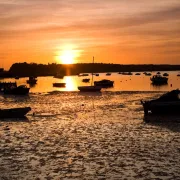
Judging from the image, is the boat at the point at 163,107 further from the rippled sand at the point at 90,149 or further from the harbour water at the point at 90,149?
the rippled sand at the point at 90,149

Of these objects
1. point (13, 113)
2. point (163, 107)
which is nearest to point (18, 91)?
point (13, 113)

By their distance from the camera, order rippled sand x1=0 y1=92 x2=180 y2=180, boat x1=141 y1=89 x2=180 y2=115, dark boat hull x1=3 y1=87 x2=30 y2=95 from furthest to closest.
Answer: dark boat hull x1=3 y1=87 x2=30 y2=95 < boat x1=141 y1=89 x2=180 y2=115 < rippled sand x1=0 y1=92 x2=180 y2=180

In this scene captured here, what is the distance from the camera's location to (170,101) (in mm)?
45312

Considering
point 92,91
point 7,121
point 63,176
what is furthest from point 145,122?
point 92,91

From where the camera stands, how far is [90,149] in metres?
25.2

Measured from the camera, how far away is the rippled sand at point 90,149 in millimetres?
19609

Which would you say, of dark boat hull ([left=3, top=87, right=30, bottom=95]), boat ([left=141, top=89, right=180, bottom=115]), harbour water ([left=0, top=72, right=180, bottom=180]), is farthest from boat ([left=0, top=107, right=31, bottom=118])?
dark boat hull ([left=3, top=87, right=30, bottom=95])

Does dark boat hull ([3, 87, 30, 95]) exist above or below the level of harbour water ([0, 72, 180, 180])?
above

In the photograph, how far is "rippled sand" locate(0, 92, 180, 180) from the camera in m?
19.6

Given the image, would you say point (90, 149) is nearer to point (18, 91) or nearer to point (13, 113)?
point (13, 113)

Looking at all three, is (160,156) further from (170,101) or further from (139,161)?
(170,101)

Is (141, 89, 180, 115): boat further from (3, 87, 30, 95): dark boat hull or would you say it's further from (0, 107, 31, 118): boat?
(3, 87, 30, 95): dark boat hull

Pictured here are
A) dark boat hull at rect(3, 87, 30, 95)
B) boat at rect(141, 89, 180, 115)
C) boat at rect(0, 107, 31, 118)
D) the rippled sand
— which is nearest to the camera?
the rippled sand

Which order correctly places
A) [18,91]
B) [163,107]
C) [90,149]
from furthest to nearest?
[18,91]
[163,107]
[90,149]
